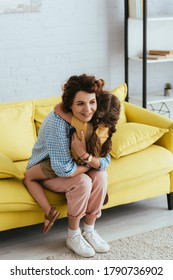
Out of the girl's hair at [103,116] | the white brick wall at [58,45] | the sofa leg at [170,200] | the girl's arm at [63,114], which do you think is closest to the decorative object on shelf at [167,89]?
the white brick wall at [58,45]

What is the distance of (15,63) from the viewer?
471cm

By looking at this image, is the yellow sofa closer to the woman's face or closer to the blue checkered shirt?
the blue checkered shirt

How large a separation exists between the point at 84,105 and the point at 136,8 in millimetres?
2089

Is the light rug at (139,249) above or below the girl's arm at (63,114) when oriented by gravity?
below

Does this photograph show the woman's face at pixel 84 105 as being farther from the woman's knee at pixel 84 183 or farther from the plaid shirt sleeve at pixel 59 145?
the woman's knee at pixel 84 183

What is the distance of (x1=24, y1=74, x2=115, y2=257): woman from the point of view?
9.98 feet

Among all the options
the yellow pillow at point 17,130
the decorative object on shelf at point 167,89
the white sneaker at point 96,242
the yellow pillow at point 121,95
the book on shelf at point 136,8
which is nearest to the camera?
the white sneaker at point 96,242

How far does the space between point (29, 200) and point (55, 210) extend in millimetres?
147

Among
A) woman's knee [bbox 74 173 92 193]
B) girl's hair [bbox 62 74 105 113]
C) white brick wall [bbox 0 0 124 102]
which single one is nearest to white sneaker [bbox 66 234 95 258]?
woman's knee [bbox 74 173 92 193]

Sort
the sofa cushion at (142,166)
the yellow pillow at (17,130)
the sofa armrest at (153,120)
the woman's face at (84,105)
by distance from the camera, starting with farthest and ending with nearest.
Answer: the sofa armrest at (153,120)
the yellow pillow at (17,130)
the sofa cushion at (142,166)
the woman's face at (84,105)

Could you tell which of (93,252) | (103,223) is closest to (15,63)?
(103,223)

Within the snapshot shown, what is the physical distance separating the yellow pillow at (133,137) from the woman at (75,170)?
0.25m

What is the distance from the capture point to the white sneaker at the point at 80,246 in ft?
10.2
